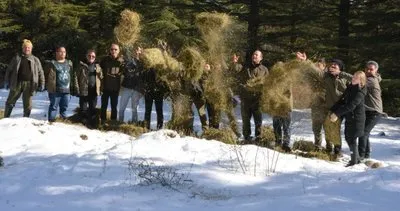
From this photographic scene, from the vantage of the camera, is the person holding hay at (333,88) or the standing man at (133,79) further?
the standing man at (133,79)

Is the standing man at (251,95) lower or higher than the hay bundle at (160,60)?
lower

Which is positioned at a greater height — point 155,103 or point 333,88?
point 333,88

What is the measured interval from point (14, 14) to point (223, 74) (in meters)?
16.8

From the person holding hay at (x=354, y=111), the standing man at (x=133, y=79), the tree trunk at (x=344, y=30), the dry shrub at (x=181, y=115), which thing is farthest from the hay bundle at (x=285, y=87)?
the tree trunk at (x=344, y=30)

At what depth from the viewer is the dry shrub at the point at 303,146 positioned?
10357 millimetres

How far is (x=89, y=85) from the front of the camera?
11008mm

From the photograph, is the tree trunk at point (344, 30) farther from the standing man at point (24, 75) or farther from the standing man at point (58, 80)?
the standing man at point (24, 75)

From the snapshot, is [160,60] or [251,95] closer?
[251,95]

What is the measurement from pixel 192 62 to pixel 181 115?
122 centimetres

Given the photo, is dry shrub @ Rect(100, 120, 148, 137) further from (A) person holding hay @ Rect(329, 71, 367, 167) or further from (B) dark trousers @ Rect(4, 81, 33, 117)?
(A) person holding hay @ Rect(329, 71, 367, 167)

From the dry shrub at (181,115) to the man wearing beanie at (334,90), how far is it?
9.21 feet

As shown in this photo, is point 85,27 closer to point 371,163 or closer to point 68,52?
point 68,52

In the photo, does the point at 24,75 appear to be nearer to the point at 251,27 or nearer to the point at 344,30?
the point at 251,27

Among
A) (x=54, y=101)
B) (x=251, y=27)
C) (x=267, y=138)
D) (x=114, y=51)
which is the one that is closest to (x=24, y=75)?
(x=54, y=101)
